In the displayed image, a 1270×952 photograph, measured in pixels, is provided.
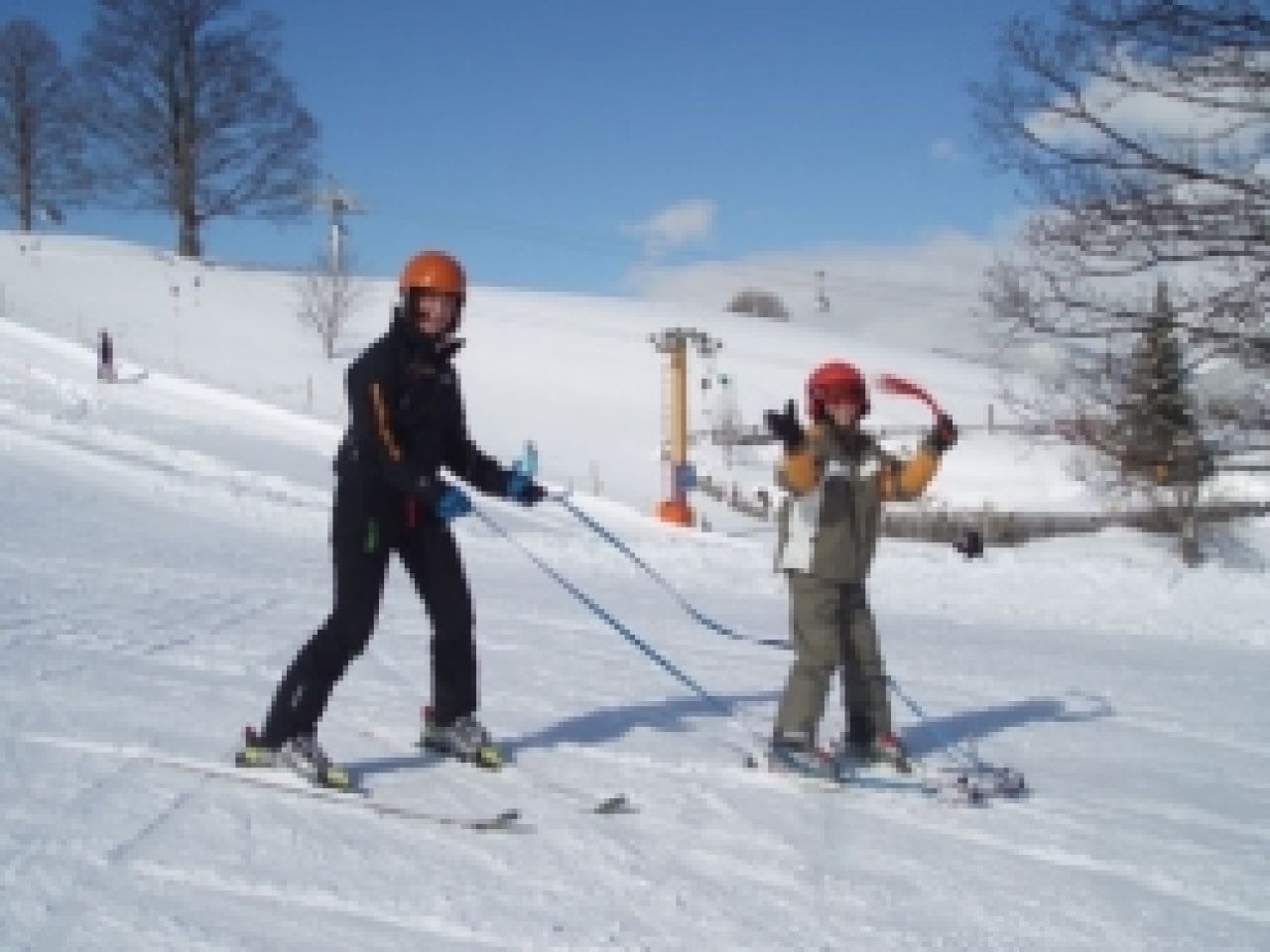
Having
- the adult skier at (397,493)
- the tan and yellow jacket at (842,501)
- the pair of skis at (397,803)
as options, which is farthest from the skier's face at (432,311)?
the pair of skis at (397,803)

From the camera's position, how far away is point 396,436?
423 cm

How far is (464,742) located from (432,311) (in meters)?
1.73

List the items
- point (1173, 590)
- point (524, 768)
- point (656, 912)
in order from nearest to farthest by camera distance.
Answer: point (656, 912), point (524, 768), point (1173, 590)

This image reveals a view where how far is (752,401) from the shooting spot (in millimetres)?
34938

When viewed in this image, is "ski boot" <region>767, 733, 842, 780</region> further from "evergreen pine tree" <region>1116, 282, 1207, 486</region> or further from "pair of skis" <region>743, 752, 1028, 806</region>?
"evergreen pine tree" <region>1116, 282, 1207, 486</region>

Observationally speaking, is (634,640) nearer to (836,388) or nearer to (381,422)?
(836,388)

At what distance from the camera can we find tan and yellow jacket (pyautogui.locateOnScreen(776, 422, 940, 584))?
15.1ft

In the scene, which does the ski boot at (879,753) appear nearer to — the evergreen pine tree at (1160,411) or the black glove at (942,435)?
the black glove at (942,435)

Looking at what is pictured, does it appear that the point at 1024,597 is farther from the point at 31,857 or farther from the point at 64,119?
the point at 64,119

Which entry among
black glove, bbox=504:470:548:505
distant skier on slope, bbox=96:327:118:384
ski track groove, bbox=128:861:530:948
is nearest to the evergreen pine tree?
black glove, bbox=504:470:548:505

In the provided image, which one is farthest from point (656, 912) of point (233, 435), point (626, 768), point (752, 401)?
point (752, 401)

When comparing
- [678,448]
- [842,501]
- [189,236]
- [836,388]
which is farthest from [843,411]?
[189,236]

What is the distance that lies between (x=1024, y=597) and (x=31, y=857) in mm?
10154

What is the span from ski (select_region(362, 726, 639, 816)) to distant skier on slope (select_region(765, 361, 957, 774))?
2.56ft
